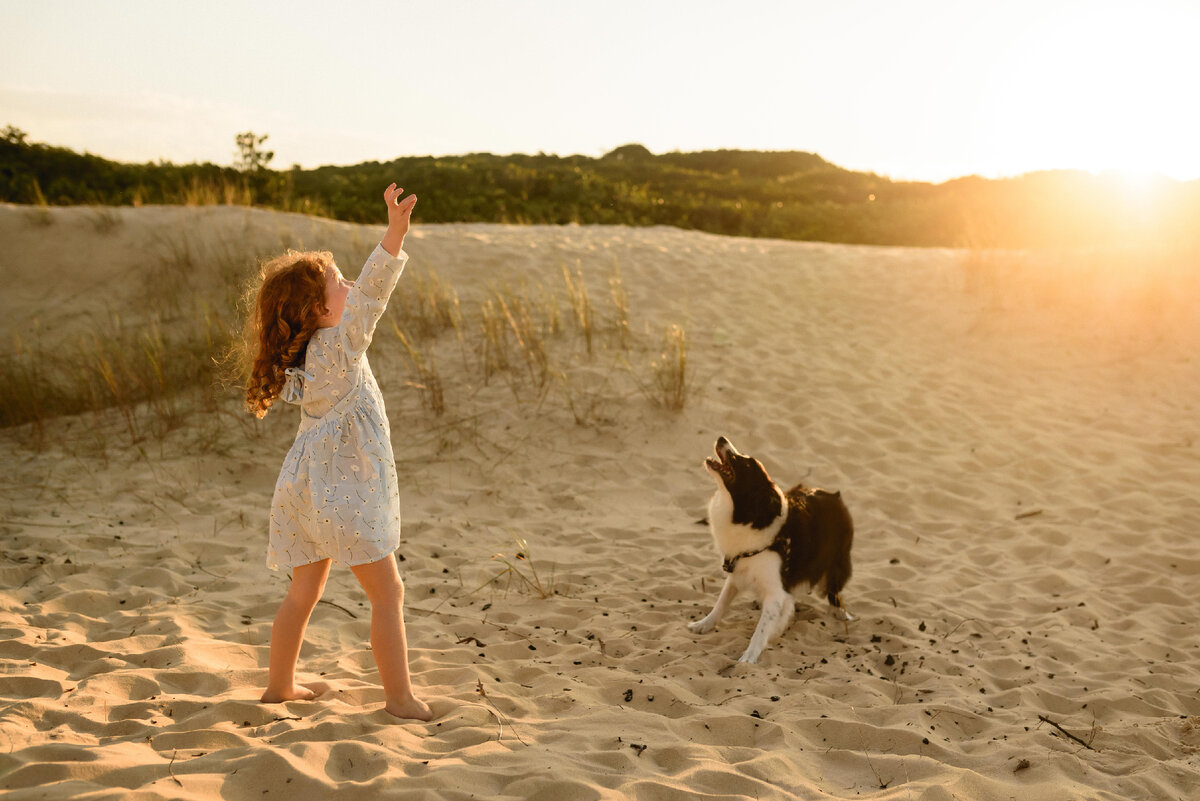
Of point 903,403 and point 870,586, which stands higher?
point 903,403

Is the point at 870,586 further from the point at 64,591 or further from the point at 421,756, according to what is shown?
the point at 64,591

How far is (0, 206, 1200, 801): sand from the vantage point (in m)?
2.93

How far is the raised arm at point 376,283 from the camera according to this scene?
2.82m

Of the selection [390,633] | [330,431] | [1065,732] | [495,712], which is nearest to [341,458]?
[330,431]

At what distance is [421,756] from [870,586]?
3146 millimetres

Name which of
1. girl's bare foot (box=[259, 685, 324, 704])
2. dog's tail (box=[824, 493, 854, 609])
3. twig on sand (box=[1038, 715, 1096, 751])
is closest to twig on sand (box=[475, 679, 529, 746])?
girl's bare foot (box=[259, 685, 324, 704])

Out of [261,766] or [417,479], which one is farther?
[417,479]

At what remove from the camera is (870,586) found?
5055 mm

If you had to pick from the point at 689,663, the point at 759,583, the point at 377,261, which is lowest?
the point at 689,663

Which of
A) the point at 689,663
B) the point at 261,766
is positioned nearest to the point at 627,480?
the point at 689,663

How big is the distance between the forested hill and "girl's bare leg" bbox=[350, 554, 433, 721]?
13656mm

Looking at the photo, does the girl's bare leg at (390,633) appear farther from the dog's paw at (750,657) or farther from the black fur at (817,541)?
the black fur at (817,541)

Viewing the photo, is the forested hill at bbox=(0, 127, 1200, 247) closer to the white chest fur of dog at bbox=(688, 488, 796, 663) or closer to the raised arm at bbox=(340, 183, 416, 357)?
the white chest fur of dog at bbox=(688, 488, 796, 663)

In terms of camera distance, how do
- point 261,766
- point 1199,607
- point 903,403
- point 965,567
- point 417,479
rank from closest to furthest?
point 261,766, point 1199,607, point 965,567, point 417,479, point 903,403
